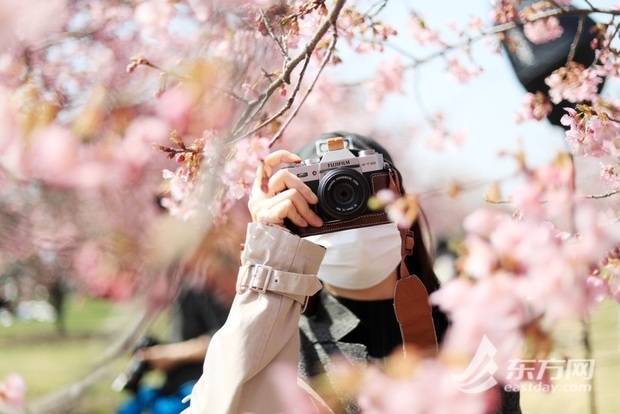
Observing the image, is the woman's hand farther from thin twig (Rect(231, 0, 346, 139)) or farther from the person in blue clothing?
the person in blue clothing

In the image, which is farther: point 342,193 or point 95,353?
point 95,353

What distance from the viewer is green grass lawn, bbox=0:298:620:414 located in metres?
1.82

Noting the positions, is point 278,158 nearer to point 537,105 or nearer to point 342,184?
point 342,184

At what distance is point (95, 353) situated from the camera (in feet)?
6.61

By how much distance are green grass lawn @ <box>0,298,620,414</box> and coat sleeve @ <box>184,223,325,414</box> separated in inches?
13.4

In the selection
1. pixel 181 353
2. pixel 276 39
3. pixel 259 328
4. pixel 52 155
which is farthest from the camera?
pixel 52 155

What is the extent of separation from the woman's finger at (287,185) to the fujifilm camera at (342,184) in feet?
0.05

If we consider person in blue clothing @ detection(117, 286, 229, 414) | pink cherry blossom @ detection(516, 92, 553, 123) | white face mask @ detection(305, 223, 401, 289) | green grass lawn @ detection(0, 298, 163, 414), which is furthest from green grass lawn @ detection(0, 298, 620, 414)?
pink cherry blossom @ detection(516, 92, 553, 123)

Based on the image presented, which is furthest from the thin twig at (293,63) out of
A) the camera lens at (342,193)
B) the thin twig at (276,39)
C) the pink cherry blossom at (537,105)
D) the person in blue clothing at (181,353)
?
the person in blue clothing at (181,353)

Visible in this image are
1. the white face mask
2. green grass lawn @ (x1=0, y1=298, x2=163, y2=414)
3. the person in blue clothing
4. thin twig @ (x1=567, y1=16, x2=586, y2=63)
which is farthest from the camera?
green grass lawn @ (x1=0, y1=298, x2=163, y2=414)

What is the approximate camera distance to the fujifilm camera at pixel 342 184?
1.03 meters

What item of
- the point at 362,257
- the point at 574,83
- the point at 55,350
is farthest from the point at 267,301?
the point at 55,350

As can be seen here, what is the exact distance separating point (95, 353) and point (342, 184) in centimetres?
123

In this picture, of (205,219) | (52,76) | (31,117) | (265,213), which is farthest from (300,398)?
(52,76)
